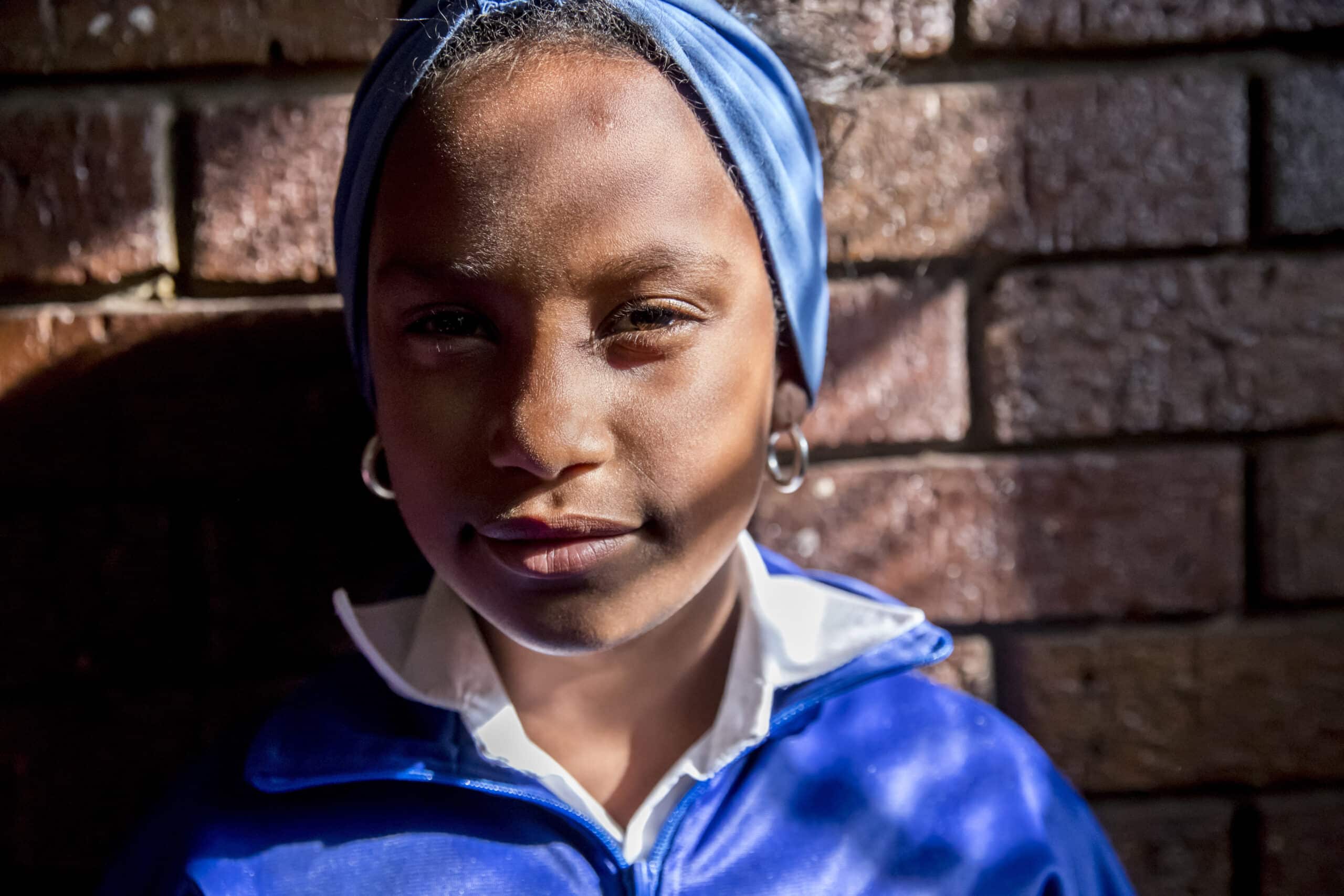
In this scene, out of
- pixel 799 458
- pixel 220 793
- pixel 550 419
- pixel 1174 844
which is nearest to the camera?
pixel 550 419

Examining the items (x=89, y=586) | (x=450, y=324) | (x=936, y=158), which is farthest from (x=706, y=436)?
(x=89, y=586)

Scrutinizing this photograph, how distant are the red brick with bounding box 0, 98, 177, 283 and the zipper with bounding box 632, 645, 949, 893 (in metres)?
0.69

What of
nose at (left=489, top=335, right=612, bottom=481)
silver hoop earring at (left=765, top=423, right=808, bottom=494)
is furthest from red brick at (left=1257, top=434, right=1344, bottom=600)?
nose at (left=489, top=335, right=612, bottom=481)

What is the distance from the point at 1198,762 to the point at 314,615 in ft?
2.85

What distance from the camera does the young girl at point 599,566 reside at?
617 mm

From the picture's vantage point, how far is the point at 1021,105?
0.89 m

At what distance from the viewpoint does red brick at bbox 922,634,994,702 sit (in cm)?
93

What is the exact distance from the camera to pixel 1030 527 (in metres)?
0.92

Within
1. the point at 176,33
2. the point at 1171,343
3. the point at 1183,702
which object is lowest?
the point at 1183,702

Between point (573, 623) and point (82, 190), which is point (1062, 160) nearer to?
point (573, 623)

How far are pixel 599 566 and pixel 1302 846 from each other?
81 cm

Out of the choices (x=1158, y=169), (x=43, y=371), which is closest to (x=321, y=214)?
(x=43, y=371)

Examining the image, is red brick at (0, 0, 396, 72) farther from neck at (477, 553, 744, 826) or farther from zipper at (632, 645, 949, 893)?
zipper at (632, 645, 949, 893)

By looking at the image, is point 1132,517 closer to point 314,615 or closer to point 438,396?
point 438,396
